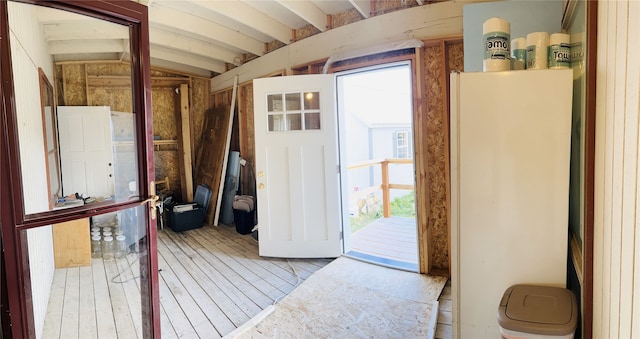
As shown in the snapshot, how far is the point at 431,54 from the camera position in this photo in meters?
2.82

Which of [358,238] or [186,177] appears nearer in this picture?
[358,238]

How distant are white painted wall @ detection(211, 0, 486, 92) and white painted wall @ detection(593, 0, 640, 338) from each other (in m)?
1.78

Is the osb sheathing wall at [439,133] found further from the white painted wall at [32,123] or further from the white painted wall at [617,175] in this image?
the white painted wall at [32,123]

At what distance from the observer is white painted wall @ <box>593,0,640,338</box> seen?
802 millimetres

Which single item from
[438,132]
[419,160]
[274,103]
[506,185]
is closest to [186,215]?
[274,103]

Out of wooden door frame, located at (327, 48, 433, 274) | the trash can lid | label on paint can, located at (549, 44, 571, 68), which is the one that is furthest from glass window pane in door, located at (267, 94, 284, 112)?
the trash can lid

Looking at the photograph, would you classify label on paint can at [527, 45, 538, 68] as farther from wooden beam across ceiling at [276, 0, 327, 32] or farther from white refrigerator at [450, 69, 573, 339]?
wooden beam across ceiling at [276, 0, 327, 32]

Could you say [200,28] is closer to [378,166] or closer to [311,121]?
[311,121]

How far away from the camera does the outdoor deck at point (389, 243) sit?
3.39 m

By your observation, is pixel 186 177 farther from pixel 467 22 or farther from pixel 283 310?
pixel 467 22

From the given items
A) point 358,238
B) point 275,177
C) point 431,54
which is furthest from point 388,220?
point 431,54

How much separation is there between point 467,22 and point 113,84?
2.45 m

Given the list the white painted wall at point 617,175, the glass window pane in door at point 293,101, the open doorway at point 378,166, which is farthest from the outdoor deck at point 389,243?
the white painted wall at point 617,175

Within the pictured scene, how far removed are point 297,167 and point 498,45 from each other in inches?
89.9
